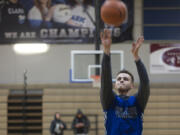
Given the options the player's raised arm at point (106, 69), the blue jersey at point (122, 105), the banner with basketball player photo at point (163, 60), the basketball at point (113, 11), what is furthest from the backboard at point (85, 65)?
the player's raised arm at point (106, 69)

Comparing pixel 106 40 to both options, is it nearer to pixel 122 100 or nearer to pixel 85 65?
pixel 122 100

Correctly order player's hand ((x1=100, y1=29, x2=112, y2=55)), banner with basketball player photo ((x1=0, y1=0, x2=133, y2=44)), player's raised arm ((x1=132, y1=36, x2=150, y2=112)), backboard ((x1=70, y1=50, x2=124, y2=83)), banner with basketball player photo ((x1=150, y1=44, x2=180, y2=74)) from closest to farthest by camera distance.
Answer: player's hand ((x1=100, y1=29, x2=112, y2=55))
player's raised arm ((x1=132, y1=36, x2=150, y2=112))
backboard ((x1=70, y1=50, x2=124, y2=83))
banner with basketball player photo ((x1=0, y1=0, x2=133, y2=44))
banner with basketball player photo ((x1=150, y1=44, x2=180, y2=74))

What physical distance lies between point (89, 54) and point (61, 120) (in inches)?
138

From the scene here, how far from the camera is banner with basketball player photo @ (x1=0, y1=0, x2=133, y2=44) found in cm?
1669

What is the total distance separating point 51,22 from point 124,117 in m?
12.9

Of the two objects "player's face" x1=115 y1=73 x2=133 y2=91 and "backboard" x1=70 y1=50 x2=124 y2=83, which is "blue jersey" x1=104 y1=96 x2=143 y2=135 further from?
"backboard" x1=70 y1=50 x2=124 y2=83

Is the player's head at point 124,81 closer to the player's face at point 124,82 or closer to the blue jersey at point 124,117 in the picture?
the player's face at point 124,82

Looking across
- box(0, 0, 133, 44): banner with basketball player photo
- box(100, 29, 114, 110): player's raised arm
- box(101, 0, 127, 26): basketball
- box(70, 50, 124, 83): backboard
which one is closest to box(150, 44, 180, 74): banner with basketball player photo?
box(0, 0, 133, 44): banner with basketball player photo

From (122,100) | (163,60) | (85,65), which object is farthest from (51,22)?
(122,100)

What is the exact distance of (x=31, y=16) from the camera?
16844 millimetres

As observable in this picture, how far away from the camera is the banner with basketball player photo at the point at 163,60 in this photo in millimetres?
16938

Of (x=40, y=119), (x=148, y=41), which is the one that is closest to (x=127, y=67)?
(x=148, y=41)

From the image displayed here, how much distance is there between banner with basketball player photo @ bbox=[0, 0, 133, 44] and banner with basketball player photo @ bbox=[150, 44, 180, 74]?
107 cm

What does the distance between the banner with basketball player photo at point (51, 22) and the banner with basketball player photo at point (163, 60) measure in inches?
42.3
